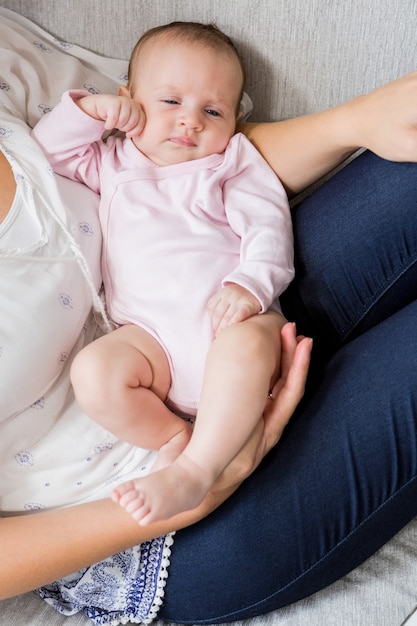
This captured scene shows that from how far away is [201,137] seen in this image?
52.1 inches

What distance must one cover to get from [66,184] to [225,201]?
0.86ft

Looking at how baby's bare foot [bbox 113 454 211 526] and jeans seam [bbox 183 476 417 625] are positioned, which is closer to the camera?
baby's bare foot [bbox 113 454 211 526]

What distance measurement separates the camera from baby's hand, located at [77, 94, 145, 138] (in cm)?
128

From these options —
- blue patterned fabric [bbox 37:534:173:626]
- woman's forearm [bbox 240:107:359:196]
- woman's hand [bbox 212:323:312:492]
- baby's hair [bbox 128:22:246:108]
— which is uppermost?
baby's hair [bbox 128:22:246:108]

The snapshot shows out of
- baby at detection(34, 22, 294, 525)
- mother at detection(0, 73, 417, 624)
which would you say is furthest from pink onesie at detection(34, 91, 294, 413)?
mother at detection(0, 73, 417, 624)

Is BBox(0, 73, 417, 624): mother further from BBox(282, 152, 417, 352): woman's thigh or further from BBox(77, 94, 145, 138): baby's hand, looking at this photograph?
BBox(77, 94, 145, 138): baby's hand

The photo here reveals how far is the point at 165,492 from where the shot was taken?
3.31ft


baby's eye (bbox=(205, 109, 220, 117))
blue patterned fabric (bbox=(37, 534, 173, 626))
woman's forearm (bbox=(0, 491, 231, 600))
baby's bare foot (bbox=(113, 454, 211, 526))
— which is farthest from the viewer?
baby's eye (bbox=(205, 109, 220, 117))

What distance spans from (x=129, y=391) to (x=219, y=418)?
14 cm

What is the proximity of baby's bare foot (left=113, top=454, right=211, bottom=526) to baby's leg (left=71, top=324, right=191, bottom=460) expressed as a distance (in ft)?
0.29

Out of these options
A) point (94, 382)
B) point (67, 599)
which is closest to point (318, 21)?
point (94, 382)

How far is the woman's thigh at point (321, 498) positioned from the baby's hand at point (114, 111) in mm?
516

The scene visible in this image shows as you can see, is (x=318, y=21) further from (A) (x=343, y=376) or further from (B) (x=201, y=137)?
(A) (x=343, y=376)

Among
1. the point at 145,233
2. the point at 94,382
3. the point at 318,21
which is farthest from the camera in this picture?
the point at 318,21
